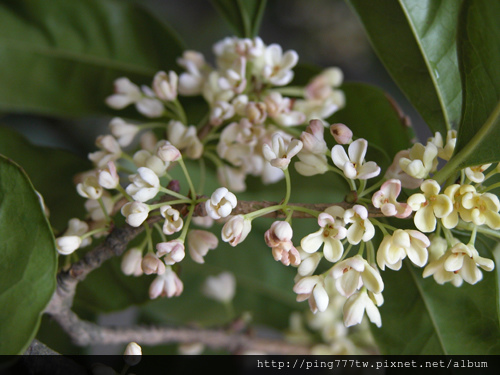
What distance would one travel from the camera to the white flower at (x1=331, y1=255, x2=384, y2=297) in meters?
0.43

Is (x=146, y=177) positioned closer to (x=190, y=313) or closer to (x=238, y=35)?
(x=238, y=35)

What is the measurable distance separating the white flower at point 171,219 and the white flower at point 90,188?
3.2 inches

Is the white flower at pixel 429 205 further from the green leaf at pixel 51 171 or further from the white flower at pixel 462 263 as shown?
the green leaf at pixel 51 171

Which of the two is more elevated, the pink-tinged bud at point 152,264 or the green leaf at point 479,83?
the green leaf at point 479,83

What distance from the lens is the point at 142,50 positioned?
79cm

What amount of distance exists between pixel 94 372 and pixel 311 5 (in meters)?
1.54

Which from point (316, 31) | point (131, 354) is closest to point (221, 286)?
point (131, 354)

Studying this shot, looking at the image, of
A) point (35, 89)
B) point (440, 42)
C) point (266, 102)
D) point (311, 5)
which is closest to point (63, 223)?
point (35, 89)

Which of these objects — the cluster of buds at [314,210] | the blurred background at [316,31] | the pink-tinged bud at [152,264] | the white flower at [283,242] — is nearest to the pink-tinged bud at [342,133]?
the cluster of buds at [314,210]

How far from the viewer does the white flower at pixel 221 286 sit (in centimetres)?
91

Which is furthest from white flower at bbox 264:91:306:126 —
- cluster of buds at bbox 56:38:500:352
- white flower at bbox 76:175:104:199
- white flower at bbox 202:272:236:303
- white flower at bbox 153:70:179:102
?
white flower at bbox 202:272:236:303

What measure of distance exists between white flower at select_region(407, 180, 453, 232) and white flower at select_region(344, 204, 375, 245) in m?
0.04

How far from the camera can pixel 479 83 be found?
1.47 feet

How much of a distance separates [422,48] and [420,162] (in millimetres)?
167
